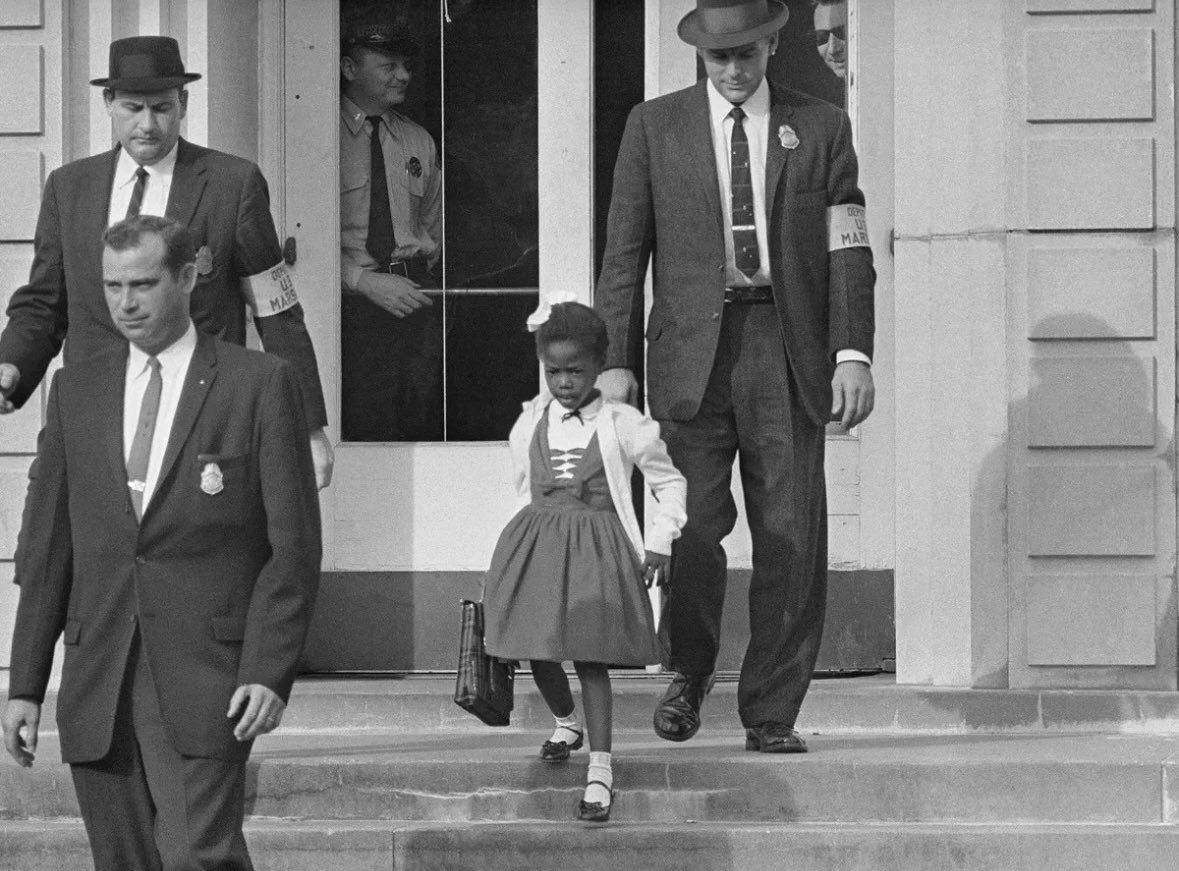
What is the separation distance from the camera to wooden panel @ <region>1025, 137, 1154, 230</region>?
7.88m

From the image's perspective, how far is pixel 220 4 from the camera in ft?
27.5

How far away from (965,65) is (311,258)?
7.92 ft

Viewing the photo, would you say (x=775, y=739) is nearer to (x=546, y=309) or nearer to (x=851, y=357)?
(x=851, y=357)

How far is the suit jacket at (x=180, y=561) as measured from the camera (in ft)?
16.6

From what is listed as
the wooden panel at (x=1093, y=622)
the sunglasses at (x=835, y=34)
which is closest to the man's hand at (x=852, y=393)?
the wooden panel at (x=1093, y=622)

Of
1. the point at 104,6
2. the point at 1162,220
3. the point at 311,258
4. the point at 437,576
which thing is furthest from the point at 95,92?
the point at 1162,220

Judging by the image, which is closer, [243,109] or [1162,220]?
[1162,220]

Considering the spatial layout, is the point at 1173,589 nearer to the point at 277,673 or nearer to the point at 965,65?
the point at 965,65

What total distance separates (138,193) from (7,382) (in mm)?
664

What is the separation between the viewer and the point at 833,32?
8.53 metres

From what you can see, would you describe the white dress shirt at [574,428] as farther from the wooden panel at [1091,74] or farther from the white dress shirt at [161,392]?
the wooden panel at [1091,74]

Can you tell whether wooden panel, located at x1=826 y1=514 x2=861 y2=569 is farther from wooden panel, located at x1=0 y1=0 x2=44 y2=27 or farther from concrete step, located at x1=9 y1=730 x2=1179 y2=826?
wooden panel, located at x1=0 y1=0 x2=44 y2=27

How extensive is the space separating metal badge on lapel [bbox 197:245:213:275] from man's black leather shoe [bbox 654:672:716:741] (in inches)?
71.9

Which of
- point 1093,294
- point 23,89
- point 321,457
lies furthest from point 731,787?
point 23,89
